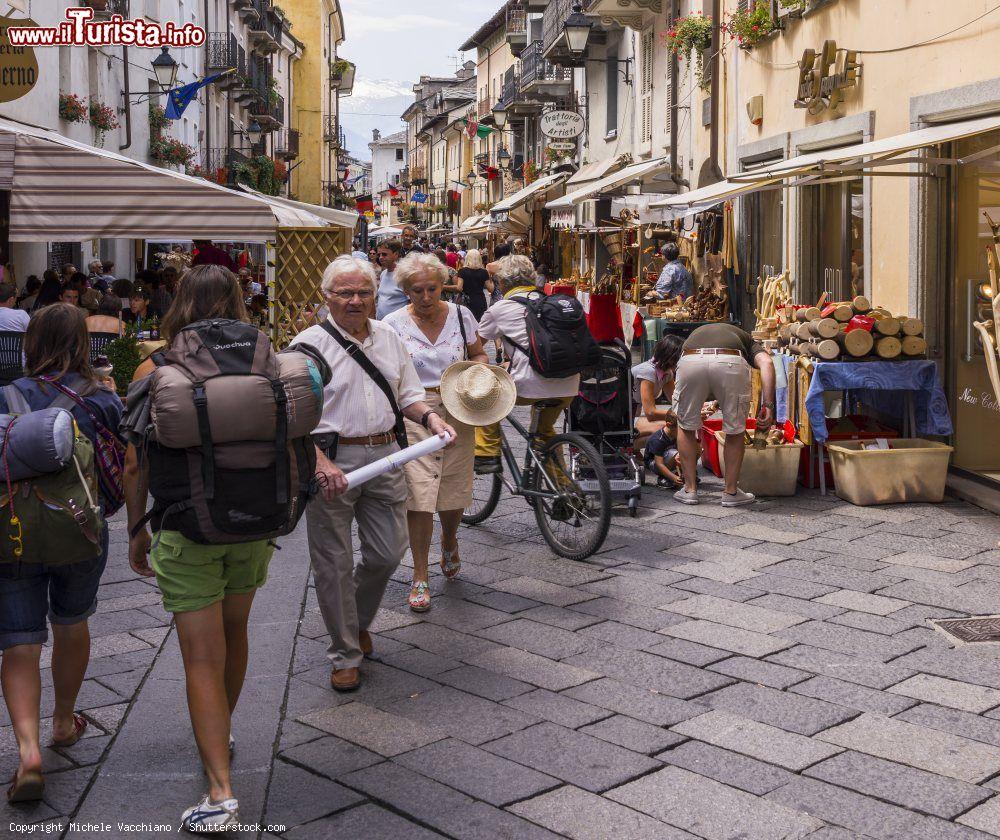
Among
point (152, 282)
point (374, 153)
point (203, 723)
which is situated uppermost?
point (374, 153)

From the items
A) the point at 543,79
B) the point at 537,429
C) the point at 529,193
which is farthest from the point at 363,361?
the point at 543,79

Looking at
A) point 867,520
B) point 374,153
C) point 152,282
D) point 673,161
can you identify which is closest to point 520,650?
point 867,520

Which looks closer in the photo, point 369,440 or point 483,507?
point 369,440

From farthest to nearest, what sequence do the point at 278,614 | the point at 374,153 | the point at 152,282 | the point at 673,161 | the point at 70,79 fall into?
the point at 374,153 < the point at 673,161 < the point at 70,79 < the point at 152,282 < the point at 278,614

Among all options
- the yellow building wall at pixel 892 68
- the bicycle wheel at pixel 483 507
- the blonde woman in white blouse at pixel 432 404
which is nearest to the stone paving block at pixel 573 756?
the blonde woman in white blouse at pixel 432 404

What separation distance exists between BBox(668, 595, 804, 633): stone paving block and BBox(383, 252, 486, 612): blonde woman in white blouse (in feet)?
3.99

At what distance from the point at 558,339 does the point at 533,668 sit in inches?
104

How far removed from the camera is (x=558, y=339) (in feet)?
24.3

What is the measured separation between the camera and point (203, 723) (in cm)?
369

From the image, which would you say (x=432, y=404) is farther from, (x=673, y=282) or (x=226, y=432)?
(x=673, y=282)

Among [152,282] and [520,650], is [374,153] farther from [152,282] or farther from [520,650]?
[520,650]

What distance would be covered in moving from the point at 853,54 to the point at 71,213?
676 cm

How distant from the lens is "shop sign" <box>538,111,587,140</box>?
27.7 meters

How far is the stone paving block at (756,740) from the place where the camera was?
4.25 metres
